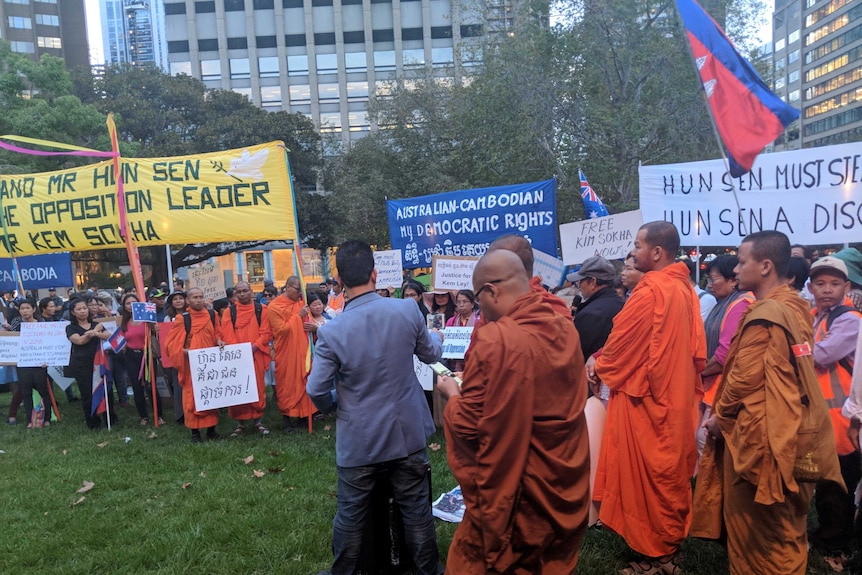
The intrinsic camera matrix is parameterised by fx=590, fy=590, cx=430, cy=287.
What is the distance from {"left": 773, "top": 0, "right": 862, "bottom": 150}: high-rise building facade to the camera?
72.3 m

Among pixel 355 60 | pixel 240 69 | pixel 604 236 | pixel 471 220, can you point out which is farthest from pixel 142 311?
pixel 240 69

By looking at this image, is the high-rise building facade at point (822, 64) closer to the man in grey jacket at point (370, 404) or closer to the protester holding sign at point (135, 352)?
the protester holding sign at point (135, 352)


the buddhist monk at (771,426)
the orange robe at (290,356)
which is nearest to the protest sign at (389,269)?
the orange robe at (290,356)

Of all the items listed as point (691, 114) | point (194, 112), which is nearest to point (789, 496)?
point (691, 114)

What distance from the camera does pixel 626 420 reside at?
365cm

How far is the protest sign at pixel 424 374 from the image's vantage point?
6.39m

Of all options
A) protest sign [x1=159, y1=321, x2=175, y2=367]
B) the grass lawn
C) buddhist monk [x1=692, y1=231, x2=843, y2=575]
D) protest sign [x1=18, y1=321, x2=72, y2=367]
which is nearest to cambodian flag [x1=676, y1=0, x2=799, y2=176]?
buddhist monk [x1=692, y1=231, x2=843, y2=575]

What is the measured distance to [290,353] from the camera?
767 cm

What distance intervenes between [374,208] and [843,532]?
21.8 m

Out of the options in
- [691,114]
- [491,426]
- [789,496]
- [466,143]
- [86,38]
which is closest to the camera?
[491,426]

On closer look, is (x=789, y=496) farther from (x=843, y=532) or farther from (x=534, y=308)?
(x=534, y=308)

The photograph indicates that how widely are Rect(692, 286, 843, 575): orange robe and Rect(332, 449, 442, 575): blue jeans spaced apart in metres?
1.65

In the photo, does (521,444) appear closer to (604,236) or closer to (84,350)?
(604,236)

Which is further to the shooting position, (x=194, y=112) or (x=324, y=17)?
(x=324, y=17)
